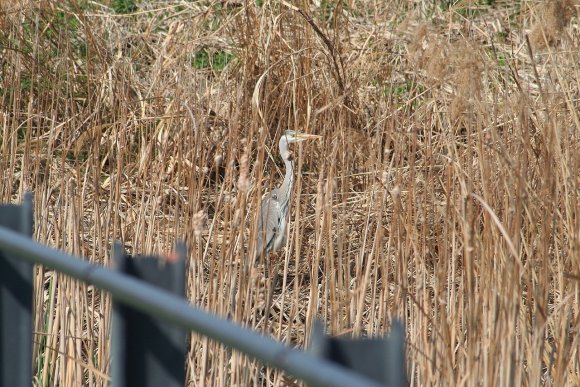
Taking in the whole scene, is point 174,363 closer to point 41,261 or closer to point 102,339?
point 41,261

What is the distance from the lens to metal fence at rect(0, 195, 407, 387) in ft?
2.22

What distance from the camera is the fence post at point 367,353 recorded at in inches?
26.1

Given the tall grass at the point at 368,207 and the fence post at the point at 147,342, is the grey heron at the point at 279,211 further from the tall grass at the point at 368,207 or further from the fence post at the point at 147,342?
the fence post at the point at 147,342

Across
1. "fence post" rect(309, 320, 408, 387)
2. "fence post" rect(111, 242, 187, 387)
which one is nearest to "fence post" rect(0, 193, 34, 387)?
"fence post" rect(111, 242, 187, 387)

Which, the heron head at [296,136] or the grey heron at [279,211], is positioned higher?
the heron head at [296,136]

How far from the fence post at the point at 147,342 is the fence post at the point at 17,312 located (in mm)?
243

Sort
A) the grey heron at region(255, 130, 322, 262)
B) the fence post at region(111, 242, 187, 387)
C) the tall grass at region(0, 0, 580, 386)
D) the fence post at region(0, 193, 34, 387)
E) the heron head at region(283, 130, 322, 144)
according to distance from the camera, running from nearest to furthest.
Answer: the fence post at region(111, 242, 187, 387), the fence post at region(0, 193, 34, 387), the tall grass at region(0, 0, 580, 386), the heron head at region(283, 130, 322, 144), the grey heron at region(255, 130, 322, 262)

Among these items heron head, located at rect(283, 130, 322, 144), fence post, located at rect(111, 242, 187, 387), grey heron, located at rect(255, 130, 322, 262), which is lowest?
fence post, located at rect(111, 242, 187, 387)

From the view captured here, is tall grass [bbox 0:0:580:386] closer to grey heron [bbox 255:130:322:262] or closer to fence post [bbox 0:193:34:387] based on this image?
grey heron [bbox 255:130:322:262]

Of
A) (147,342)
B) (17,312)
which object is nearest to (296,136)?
(17,312)

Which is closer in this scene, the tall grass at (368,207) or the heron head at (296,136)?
the tall grass at (368,207)

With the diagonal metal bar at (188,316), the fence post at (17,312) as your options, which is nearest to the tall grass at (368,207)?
the fence post at (17,312)

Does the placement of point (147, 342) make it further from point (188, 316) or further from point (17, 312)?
point (17, 312)

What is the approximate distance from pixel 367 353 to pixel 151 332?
12.5 inches
